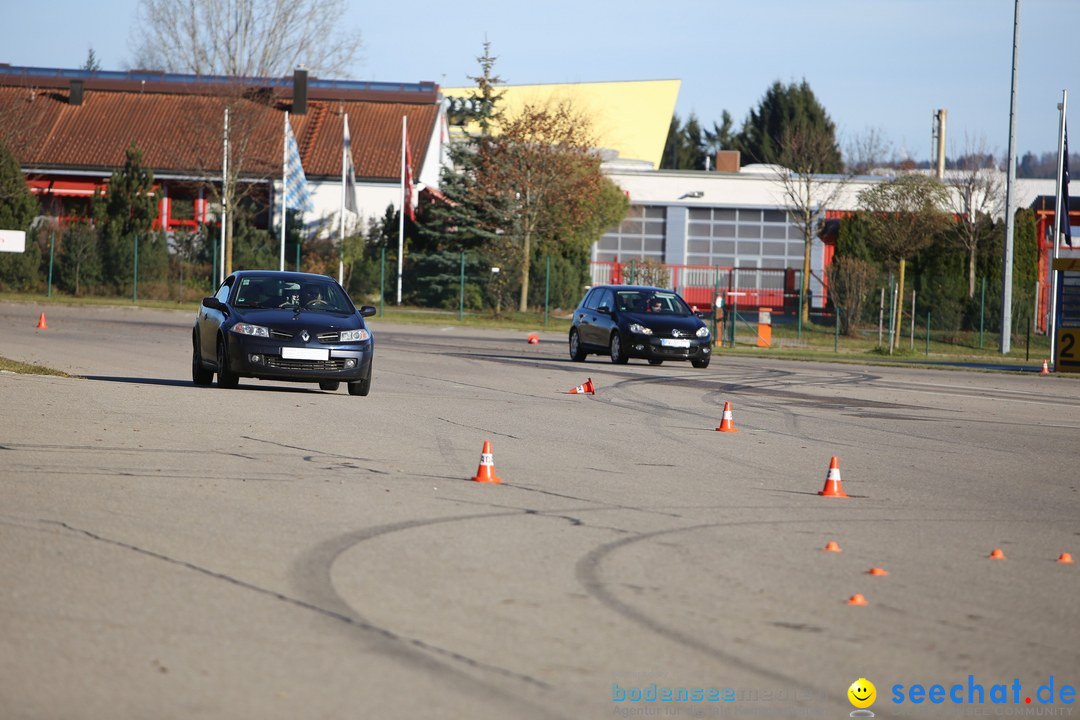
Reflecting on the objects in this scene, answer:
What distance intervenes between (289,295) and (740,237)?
45.0 metres

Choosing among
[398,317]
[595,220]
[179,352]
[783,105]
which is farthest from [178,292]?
[783,105]

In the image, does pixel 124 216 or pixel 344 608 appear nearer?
pixel 344 608

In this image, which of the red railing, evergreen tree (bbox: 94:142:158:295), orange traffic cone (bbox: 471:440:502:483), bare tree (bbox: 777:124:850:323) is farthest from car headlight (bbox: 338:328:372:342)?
bare tree (bbox: 777:124:850:323)

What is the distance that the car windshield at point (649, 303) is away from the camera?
2727 cm

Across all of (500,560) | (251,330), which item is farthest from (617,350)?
(500,560)

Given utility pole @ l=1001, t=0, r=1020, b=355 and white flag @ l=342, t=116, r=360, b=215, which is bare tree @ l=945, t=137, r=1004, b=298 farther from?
white flag @ l=342, t=116, r=360, b=215

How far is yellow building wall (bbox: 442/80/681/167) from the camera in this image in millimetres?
79125

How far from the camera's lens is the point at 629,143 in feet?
260

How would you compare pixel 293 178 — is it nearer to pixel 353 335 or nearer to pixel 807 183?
pixel 807 183

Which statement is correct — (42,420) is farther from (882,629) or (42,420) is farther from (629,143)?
(629,143)

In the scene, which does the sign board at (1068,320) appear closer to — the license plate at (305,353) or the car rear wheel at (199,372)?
the license plate at (305,353)

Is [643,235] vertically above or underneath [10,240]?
above

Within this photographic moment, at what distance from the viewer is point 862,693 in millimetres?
5230

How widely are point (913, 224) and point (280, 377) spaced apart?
36018 millimetres
